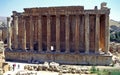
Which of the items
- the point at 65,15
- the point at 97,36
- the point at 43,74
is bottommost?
the point at 43,74

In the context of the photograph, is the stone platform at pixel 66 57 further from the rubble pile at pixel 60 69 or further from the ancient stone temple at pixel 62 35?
the rubble pile at pixel 60 69

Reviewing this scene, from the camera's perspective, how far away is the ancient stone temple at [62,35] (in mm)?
42188

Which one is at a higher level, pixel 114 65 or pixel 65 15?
pixel 65 15

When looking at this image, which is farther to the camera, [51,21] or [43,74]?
[51,21]

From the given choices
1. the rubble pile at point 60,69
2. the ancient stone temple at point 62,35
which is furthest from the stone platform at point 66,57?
the rubble pile at point 60,69

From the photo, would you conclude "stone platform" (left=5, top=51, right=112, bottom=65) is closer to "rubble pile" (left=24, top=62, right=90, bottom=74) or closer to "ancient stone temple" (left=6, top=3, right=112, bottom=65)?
"ancient stone temple" (left=6, top=3, right=112, bottom=65)

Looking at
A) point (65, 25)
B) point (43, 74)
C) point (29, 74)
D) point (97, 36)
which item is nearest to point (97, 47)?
point (97, 36)

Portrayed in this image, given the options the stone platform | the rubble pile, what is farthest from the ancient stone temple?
the rubble pile

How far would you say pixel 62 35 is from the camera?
4600cm

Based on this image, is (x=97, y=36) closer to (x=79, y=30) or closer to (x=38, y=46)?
(x=79, y=30)

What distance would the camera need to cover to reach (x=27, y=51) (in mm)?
46000

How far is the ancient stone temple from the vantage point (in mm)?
42188

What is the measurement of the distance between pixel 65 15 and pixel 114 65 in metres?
10.1

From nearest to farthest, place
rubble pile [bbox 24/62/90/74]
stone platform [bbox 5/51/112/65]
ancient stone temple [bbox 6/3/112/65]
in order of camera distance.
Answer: rubble pile [bbox 24/62/90/74], stone platform [bbox 5/51/112/65], ancient stone temple [bbox 6/3/112/65]
